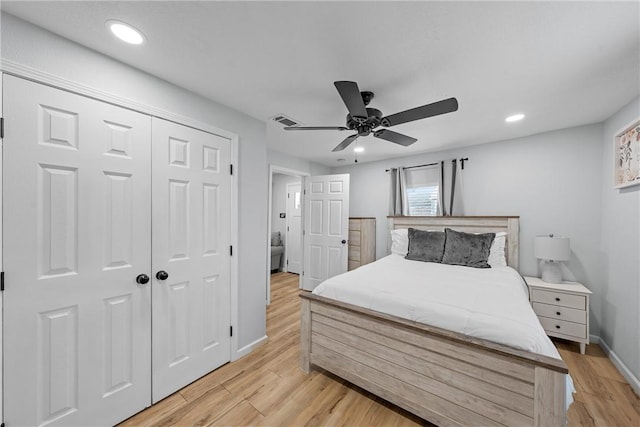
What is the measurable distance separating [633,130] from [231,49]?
3.34 m

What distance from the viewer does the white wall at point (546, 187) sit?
109 inches

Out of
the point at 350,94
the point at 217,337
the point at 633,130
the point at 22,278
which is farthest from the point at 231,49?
the point at 633,130

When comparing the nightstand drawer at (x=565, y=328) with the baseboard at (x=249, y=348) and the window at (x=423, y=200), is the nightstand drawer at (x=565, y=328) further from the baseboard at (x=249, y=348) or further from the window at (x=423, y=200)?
the baseboard at (x=249, y=348)

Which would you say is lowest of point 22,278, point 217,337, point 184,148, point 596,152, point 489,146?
point 217,337

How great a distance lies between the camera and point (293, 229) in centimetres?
576

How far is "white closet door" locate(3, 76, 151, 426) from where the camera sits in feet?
4.22

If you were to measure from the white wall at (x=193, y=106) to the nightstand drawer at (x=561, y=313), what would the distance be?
9.96 feet

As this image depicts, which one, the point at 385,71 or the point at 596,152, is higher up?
the point at 385,71

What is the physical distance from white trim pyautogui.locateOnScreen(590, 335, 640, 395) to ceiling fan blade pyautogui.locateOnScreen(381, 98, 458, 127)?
8.62 ft

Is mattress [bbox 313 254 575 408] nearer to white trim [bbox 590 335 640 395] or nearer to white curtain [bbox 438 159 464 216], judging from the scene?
white trim [bbox 590 335 640 395]

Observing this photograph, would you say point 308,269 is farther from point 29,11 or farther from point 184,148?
point 29,11

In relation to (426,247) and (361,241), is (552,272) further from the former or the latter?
(361,241)

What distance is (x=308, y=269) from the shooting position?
14.8ft

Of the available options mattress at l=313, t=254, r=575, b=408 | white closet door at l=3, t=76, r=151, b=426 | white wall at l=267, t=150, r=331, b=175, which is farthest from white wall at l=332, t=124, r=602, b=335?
white closet door at l=3, t=76, r=151, b=426
